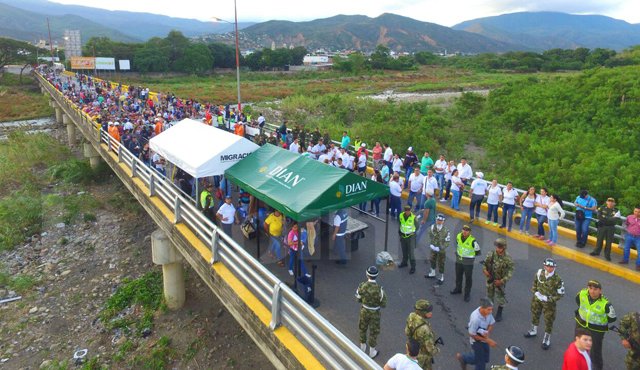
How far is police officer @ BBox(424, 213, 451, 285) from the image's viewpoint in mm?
8867

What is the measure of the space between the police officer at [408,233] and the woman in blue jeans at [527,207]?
11.6 ft

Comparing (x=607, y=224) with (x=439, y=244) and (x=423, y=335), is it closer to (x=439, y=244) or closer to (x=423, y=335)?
(x=439, y=244)

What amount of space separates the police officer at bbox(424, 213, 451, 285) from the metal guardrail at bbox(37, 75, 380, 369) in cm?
328

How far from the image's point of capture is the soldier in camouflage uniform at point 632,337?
5918 millimetres

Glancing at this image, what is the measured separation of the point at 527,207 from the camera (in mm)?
11297

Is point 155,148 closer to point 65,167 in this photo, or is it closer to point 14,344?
point 14,344

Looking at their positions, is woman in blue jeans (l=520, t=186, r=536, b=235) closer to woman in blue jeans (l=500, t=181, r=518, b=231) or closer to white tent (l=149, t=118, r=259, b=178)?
woman in blue jeans (l=500, t=181, r=518, b=231)

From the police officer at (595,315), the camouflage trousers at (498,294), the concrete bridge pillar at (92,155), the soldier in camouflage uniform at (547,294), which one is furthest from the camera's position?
the concrete bridge pillar at (92,155)

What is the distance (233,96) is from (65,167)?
32770mm

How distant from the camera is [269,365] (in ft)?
32.1

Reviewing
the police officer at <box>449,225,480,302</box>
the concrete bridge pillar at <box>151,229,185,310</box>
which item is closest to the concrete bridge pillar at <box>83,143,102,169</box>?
the concrete bridge pillar at <box>151,229,185,310</box>

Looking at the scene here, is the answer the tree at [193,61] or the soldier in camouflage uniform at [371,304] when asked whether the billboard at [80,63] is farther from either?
the soldier in camouflage uniform at [371,304]

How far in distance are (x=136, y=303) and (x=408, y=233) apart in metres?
8.66

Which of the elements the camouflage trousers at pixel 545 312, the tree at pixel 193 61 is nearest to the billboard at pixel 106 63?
the tree at pixel 193 61
